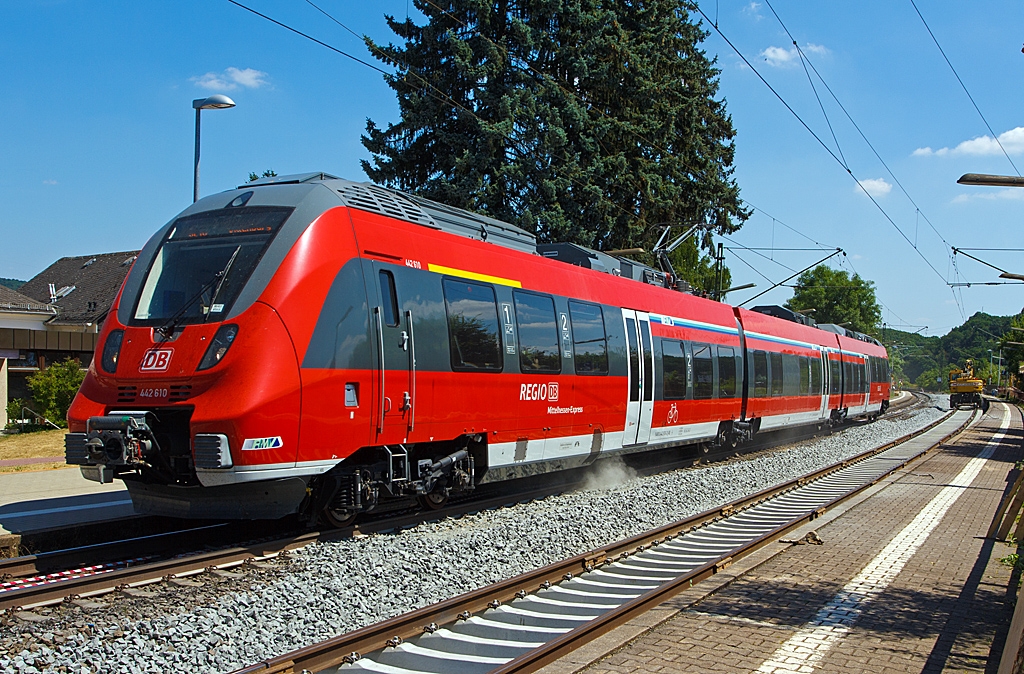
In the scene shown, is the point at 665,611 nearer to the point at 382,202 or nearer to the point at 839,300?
the point at 382,202

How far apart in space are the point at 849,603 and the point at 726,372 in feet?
38.4

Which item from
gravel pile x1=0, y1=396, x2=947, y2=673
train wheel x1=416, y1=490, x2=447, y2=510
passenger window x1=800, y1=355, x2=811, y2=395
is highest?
passenger window x1=800, y1=355, x2=811, y2=395

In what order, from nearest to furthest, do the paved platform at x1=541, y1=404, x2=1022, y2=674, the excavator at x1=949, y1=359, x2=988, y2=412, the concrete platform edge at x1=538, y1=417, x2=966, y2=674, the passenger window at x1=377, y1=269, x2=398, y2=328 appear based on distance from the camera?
the concrete platform edge at x1=538, y1=417, x2=966, y2=674 → the paved platform at x1=541, y1=404, x2=1022, y2=674 → the passenger window at x1=377, y1=269, x2=398, y2=328 → the excavator at x1=949, y1=359, x2=988, y2=412

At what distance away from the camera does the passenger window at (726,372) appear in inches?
717

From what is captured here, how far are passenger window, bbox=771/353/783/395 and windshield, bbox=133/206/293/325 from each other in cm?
1640

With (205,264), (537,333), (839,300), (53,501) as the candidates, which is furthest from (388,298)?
(839,300)

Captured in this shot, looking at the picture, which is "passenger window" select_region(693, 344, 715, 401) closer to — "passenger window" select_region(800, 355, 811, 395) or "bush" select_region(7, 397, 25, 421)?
"passenger window" select_region(800, 355, 811, 395)

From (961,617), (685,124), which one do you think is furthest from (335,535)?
(685,124)

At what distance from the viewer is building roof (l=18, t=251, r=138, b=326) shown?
37125mm

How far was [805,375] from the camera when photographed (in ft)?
82.6

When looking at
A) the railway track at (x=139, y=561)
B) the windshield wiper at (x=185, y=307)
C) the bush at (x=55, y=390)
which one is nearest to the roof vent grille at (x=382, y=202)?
the windshield wiper at (x=185, y=307)

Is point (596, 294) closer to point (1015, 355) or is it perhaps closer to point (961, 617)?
point (961, 617)

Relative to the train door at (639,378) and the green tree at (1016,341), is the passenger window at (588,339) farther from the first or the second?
the green tree at (1016,341)

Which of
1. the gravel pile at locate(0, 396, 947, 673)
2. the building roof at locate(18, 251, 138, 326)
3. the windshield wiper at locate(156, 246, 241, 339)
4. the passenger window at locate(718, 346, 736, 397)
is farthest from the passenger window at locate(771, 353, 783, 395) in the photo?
the building roof at locate(18, 251, 138, 326)
